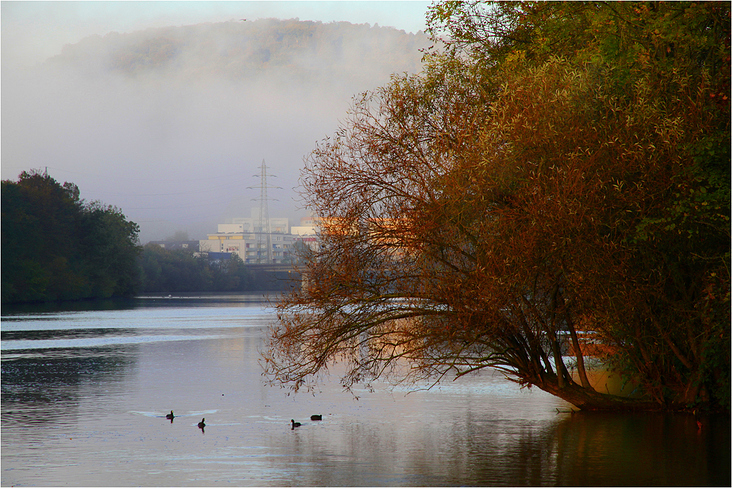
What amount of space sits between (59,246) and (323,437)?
10539 centimetres

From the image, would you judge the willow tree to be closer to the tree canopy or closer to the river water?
the river water

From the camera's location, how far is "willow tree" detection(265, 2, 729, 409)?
1850 centimetres

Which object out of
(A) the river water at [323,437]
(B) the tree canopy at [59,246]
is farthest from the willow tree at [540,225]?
(B) the tree canopy at [59,246]

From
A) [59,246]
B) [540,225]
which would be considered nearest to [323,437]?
[540,225]

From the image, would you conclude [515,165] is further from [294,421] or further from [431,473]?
[294,421]

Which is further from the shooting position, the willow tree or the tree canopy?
the tree canopy

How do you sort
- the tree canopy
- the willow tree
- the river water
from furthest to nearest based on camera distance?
the tree canopy
the willow tree
the river water

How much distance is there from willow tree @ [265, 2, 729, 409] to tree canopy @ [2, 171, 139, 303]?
294 feet

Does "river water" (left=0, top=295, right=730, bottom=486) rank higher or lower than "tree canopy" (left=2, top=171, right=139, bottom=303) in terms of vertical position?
lower

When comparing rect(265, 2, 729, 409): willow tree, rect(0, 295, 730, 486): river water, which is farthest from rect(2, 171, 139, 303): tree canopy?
rect(265, 2, 729, 409): willow tree

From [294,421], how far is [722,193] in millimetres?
11288

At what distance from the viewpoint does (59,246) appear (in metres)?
118

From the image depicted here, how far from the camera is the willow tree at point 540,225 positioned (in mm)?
18500


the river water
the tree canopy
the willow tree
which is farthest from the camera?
the tree canopy
